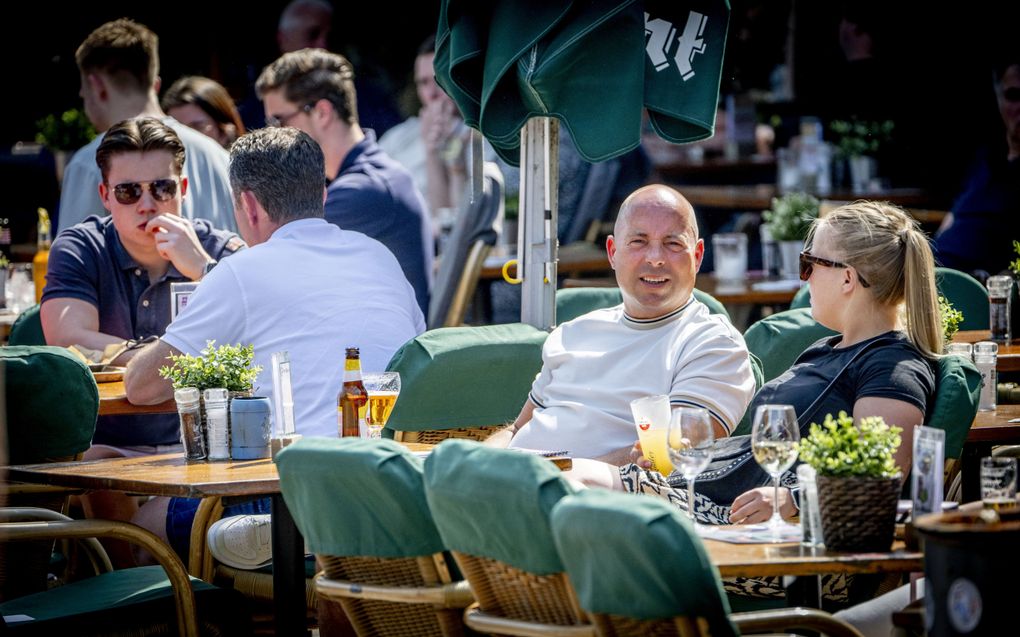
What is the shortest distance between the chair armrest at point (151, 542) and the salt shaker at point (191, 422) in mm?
334

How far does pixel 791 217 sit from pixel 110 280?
348 cm

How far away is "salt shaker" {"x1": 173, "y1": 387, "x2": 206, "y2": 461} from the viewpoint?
359cm

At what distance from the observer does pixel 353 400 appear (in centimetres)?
355

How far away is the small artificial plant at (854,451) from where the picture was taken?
8.45ft

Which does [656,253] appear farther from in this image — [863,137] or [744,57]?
[744,57]

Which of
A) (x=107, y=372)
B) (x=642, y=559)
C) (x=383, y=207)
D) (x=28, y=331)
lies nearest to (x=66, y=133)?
(x=383, y=207)

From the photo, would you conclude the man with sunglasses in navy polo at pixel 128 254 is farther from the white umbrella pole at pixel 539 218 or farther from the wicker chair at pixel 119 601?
the wicker chair at pixel 119 601

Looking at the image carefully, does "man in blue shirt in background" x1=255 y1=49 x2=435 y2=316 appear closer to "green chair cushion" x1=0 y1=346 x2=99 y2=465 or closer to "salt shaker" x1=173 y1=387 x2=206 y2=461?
"green chair cushion" x1=0 y1=346 x2=99 y2=465

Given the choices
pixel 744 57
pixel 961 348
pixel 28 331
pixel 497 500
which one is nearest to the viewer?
pixel 497 500

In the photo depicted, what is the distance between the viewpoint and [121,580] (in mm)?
3574

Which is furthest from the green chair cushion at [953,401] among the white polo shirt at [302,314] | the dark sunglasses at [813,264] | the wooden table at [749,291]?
the wooden table at [749,291]

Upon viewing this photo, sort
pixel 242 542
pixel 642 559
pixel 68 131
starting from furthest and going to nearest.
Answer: pixel 68 131 → pixel 242 542 → pixel 642 559

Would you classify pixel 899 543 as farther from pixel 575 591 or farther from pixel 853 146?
pixel 853 146

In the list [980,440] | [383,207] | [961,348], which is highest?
[383,207]
